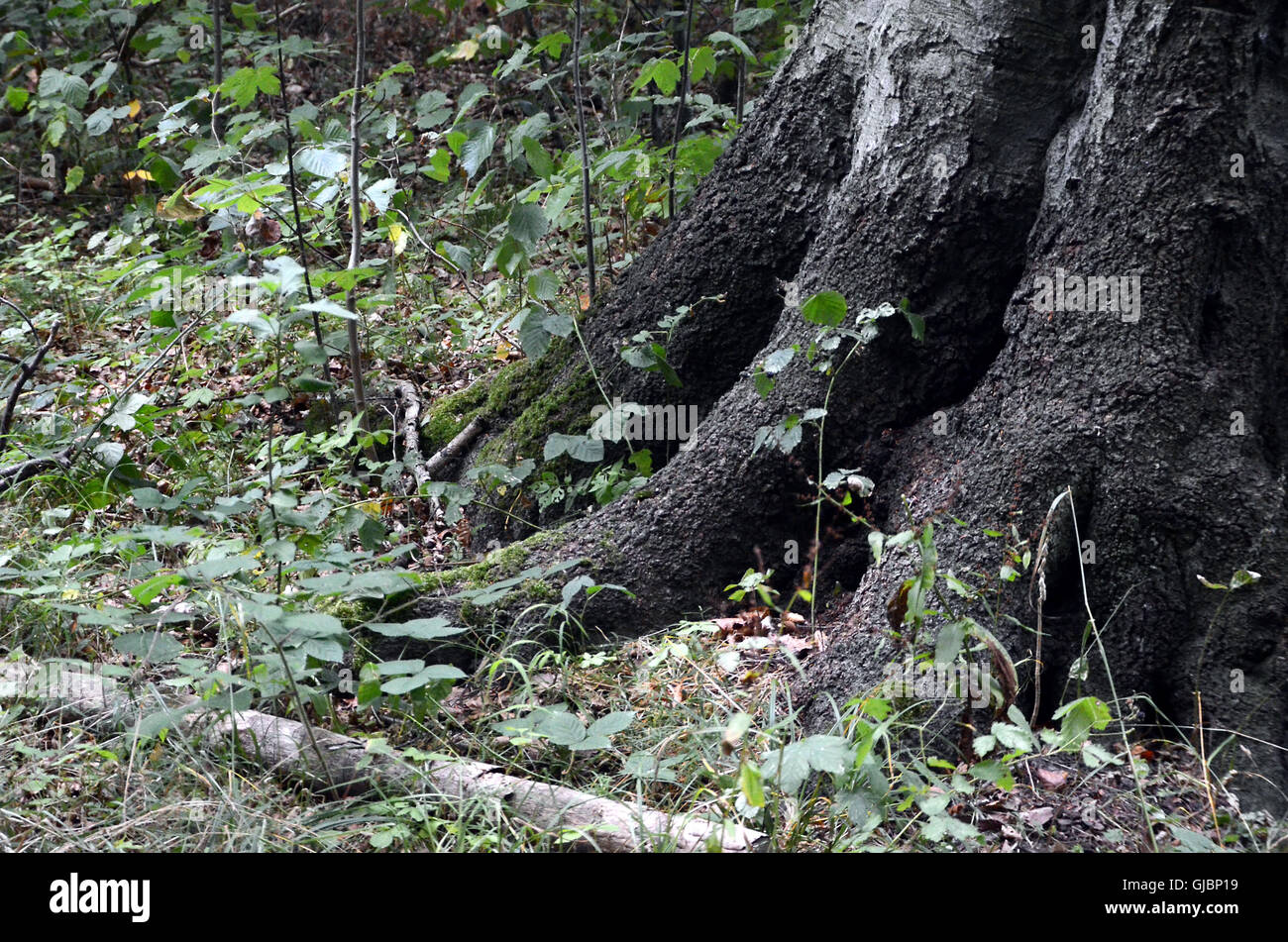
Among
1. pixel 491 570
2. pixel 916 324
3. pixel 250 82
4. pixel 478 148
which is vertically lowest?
pixel 491 570

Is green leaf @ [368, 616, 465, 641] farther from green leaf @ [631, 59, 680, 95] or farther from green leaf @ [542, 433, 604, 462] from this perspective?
green leaf @ [631, 59, 680, 95]

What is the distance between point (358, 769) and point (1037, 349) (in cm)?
182

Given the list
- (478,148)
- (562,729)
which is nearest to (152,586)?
(562,729)

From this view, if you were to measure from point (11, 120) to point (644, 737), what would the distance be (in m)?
7.18

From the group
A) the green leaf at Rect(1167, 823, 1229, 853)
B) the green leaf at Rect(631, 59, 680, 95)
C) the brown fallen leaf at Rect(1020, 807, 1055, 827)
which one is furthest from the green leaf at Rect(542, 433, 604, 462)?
the green leaf at Rect(1167, 823, 1229, 853)

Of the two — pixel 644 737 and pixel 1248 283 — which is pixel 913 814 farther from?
pixel 1248 283

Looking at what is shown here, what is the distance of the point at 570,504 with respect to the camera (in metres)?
3.29

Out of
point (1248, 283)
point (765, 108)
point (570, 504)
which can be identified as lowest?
point (570, 504)

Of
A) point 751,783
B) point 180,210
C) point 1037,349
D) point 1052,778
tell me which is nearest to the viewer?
point 751,783

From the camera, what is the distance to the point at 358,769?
211 centimetres

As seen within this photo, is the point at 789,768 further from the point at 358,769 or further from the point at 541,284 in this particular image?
the point at 541,284

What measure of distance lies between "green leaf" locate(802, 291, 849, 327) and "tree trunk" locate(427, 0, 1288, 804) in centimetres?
20

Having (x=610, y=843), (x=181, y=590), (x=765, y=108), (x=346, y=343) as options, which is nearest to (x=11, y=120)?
(x=346, y=343)
